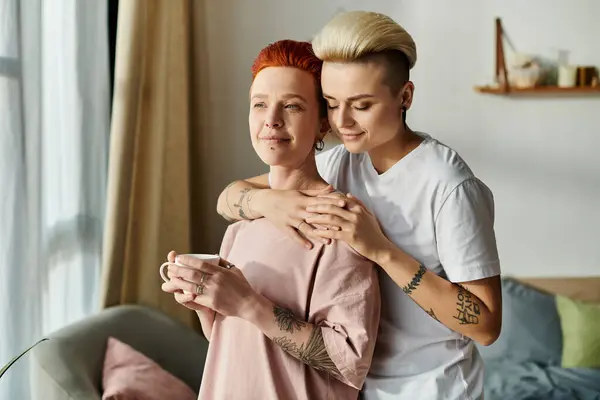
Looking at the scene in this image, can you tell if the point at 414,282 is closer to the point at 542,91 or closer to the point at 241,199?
the point at 241,199

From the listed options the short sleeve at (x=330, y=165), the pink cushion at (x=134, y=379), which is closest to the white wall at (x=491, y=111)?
the pink cushion at (x=134, y=379)

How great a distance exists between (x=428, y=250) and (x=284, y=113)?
1.13ft

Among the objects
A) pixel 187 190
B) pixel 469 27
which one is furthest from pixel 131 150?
pixel 469 27

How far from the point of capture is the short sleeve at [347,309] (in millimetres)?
1223

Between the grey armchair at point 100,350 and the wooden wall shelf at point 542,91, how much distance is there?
5.66 ft

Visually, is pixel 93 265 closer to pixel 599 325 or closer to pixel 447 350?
pixel 447 350

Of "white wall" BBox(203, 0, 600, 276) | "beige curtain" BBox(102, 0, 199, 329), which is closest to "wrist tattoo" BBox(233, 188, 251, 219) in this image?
"beige curtain" BBox(102, 0, 199, 329)

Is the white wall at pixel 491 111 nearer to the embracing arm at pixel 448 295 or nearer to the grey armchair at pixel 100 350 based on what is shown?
the grey armchair at pixel 100 350

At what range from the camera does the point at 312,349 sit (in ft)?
4.03

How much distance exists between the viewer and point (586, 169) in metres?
3.53

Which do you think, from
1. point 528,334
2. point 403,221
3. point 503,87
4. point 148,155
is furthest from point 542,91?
point 403,221

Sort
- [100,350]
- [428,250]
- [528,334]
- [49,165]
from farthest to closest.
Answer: [528,334]
[100,350]
[49,165]
[428,250]

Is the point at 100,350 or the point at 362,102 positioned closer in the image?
the point at 362,102

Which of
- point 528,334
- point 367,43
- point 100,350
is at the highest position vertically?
point 367,43
